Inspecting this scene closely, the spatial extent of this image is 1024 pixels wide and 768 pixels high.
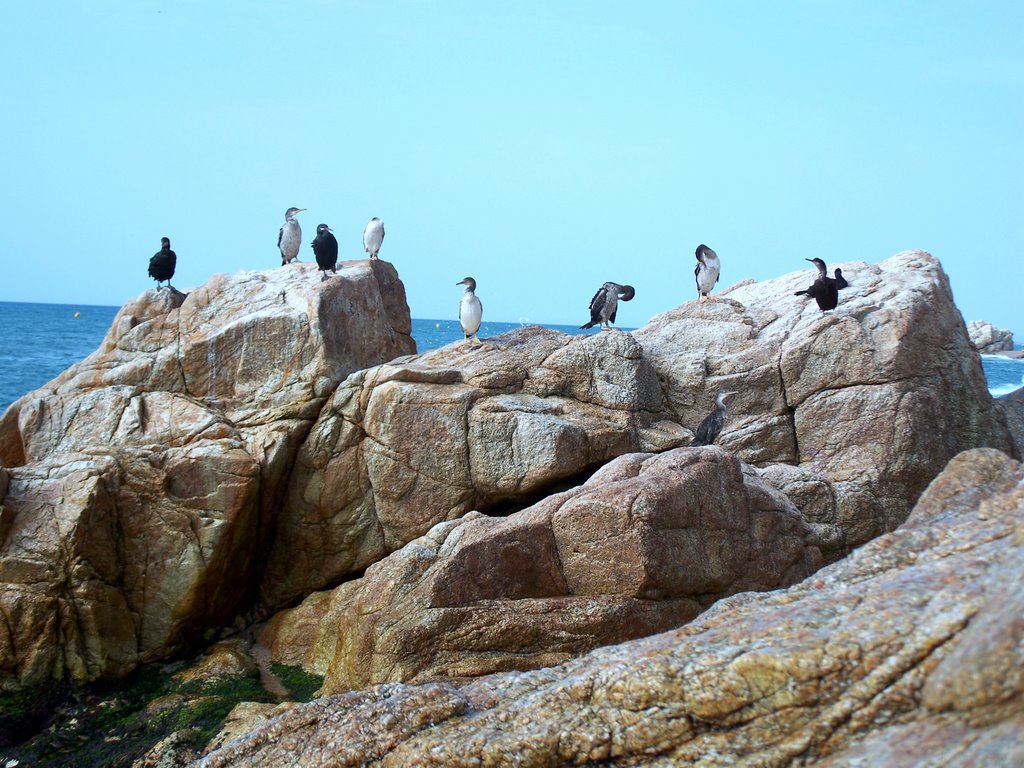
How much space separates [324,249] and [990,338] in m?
78.3

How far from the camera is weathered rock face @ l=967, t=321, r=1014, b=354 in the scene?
84.3m

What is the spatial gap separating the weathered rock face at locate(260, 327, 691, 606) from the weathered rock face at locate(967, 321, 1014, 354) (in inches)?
2972

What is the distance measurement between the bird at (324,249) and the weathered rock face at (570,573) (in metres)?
7.31

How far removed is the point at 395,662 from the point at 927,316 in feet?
34.9

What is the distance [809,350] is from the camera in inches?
680

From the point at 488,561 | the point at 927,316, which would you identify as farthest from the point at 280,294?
the point at 927,316

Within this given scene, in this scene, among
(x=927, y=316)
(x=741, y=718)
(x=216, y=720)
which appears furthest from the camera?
(x=927, y=316)

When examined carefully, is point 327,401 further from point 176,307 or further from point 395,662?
point 395,662

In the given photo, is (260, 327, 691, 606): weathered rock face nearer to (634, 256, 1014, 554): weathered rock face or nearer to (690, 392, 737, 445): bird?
(690, 392, 737, 445): bird

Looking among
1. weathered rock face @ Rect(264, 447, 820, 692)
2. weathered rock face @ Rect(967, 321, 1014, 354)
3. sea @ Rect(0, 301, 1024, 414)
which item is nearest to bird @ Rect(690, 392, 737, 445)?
weathered rock face @ Rect(264, 447, 820, 692)

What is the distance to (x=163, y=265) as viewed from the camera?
2038 centimetres

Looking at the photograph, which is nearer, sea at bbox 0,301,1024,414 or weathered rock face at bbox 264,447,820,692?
weathered rock face at bbox 264,447,820,692

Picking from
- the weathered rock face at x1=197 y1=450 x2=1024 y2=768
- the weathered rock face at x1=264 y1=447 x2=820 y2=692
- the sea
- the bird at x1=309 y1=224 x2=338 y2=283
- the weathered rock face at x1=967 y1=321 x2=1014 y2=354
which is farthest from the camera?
the weathered rock face at x1=967 y1=321 x2=1014 y2=354

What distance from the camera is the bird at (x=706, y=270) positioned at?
20.9 meters
